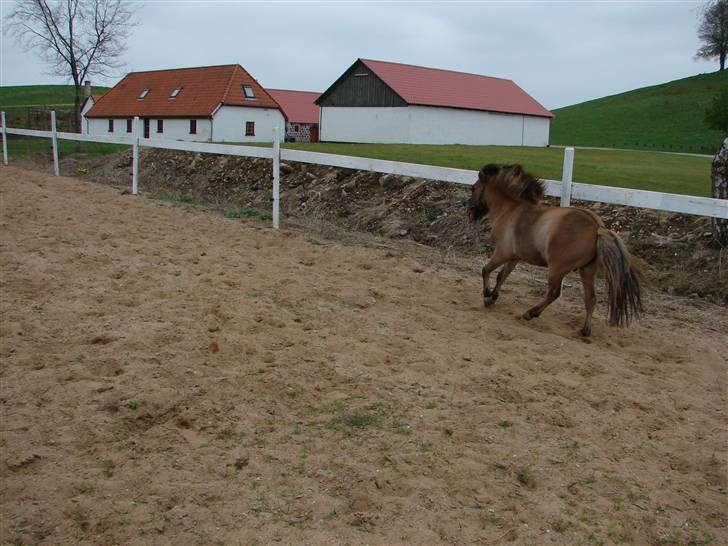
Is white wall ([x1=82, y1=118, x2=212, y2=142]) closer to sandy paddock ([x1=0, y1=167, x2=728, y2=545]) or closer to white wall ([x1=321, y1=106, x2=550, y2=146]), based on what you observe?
white wall ([x1=321, y1=106, x2=550, y2=146])

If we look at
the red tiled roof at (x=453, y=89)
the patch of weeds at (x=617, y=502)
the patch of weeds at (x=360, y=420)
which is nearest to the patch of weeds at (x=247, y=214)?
the patch of weeds at (x=360, y=420)

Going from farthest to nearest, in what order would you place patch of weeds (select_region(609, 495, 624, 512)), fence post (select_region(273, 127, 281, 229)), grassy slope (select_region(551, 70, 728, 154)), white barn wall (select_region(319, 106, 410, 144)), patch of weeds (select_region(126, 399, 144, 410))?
grassy slope (select_region(551, 70, 728, 154)), white barn wall (select_region(319, 106, 410, 144)), fence post (select_region(273, 127, 281, 229)), patch of weeds (select_region(126, 399, 144, 410)), patch of weeds (select_region(609, 495, 624, 512))

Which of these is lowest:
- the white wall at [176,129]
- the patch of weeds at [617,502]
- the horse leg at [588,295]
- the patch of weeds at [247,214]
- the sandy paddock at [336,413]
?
the patch of weeds at [617,502]

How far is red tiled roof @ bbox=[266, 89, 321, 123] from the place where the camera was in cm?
5178

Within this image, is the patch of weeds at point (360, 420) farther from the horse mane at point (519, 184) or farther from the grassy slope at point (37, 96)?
the grassy slope at point (37, 96)

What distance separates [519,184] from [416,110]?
31.0 metres

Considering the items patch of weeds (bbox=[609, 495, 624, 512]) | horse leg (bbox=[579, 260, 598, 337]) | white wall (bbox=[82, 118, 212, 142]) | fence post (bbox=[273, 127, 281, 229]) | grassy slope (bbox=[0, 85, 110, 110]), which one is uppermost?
grassy slope (bbox=[0, 85, 110, 110])

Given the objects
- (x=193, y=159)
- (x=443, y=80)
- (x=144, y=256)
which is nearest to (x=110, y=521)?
(x=144, y=256)

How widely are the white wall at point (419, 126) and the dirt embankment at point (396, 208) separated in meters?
20.1

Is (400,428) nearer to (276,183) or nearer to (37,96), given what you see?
(276,183)

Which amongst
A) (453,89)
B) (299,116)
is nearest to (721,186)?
(453,89)

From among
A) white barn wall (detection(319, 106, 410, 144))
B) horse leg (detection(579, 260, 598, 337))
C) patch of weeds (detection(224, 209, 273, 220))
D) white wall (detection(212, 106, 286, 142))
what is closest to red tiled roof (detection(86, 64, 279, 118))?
white wall (detection(212, 106, 286, 142))

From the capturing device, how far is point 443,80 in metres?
41.1

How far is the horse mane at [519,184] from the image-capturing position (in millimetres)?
6328
